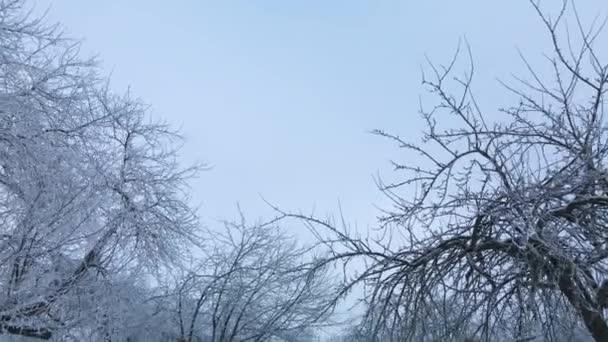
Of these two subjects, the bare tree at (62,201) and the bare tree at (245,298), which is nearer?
the bare tree at (62,201)

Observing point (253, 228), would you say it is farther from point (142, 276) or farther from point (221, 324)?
point (142, 276)

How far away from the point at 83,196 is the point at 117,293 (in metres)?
2.19

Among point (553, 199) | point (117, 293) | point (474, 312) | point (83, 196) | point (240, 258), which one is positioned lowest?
point (474, 312)

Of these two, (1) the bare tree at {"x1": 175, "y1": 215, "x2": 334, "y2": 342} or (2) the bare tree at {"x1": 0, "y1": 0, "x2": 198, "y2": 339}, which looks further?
(1) the bare tree at {"x1": 175, "y1": 215, "x2": 334, "y2": 342}

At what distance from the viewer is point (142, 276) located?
11.8 meters

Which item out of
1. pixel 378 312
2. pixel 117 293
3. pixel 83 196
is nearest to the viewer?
pixel 378 312

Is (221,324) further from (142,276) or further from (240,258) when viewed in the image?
(142,276)

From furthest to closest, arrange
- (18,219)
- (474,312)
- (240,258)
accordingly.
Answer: (240,258) < (18,219) < (474,312)

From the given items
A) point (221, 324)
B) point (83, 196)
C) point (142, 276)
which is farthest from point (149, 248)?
point (221, 324)

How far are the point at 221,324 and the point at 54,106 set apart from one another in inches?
401

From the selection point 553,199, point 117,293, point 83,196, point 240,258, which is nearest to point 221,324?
point 240,258

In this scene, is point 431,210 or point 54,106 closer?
point 431,210

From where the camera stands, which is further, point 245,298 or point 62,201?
point 245,298

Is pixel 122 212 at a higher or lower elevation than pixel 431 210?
higher
